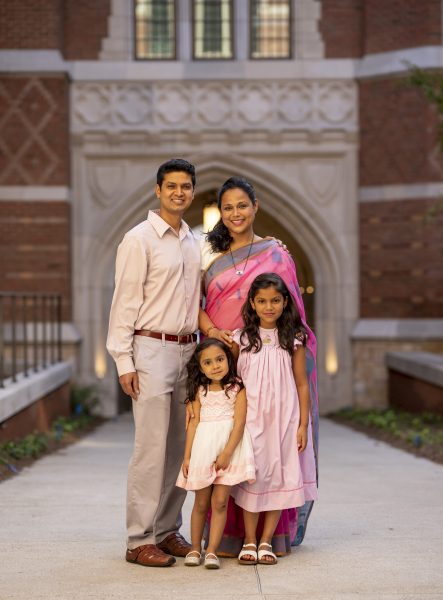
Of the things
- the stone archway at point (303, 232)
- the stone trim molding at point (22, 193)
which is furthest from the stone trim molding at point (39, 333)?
the stone trim molding at point (22, 193)

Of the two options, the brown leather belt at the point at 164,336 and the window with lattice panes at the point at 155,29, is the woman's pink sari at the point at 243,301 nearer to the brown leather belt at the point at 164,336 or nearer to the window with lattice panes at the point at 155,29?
the brown leather belt at the point at 164,336

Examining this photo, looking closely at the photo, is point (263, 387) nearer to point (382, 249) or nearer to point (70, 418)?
point (70, 418)

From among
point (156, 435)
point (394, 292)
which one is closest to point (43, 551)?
point (156, 435)

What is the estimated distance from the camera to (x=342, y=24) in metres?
15.4

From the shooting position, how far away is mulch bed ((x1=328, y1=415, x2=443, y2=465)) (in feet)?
31.6

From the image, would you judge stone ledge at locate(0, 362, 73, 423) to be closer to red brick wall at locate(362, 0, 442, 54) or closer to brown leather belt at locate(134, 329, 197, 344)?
brown leather belt at locate(134, 329, 197, 344)

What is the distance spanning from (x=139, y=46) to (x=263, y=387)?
37.1 ft

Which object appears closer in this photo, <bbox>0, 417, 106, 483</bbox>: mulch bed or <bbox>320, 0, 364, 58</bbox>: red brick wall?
<bbox>0, 417, 106, 483</bbox>: mulch bed

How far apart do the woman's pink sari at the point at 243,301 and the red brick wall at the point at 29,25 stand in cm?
1042

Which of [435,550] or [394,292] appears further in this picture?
[394,292]

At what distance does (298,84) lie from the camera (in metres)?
15.3

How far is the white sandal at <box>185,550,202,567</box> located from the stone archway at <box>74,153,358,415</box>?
422 inches

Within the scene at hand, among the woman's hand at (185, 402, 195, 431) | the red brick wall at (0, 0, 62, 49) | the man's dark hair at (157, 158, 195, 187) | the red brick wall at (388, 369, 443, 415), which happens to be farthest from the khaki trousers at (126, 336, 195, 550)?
the red brick wall at (0, 0, 62, 49)

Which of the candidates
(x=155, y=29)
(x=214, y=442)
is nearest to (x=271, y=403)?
(x=214, y=442)
